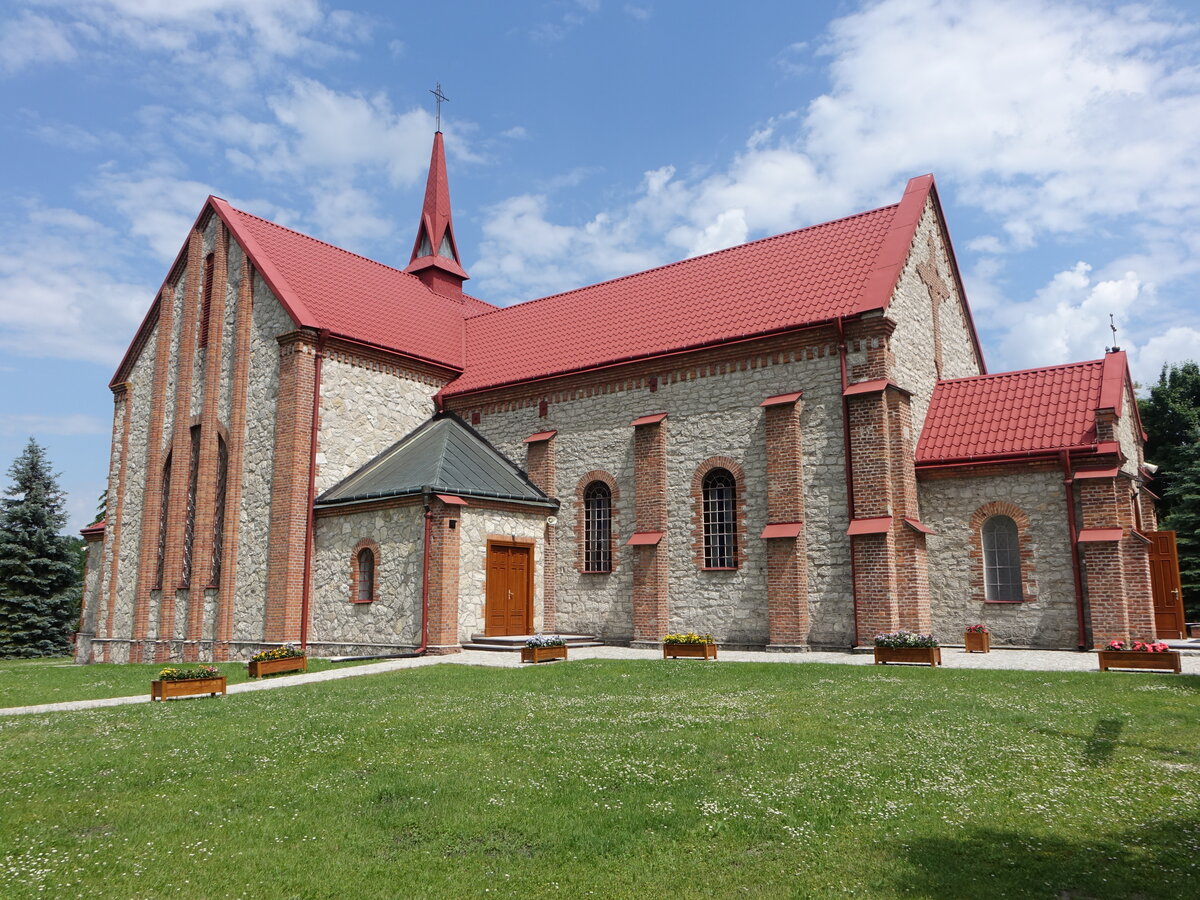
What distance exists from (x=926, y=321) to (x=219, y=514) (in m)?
19.2

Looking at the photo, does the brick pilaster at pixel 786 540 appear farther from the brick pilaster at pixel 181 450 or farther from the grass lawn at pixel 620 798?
the brick pilaster at pixel 181 450

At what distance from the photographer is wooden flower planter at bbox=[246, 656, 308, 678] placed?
1577 cm

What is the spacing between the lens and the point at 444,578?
19.1 metres

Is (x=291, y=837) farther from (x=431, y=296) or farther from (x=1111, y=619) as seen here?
(x=431, y=296)

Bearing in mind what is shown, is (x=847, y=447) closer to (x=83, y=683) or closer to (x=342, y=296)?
(x=342, y=296)

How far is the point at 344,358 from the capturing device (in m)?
23.1

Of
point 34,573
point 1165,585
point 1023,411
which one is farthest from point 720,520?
point 34,573

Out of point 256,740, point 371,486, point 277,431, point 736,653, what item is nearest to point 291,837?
point 256,740

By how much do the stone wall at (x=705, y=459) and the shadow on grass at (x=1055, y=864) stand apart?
1236cm

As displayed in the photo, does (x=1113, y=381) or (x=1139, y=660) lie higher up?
(x=1113, y=381)

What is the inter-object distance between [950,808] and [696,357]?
→ 1532cm

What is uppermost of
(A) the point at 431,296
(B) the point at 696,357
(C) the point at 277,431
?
(A) the point at 431,296

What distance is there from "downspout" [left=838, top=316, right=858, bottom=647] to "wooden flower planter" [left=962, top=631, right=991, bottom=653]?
217 centimetres

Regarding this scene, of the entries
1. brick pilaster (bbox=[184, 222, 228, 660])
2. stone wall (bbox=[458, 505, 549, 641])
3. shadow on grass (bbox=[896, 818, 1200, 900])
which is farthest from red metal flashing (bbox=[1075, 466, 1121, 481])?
brick pilaster (bbox=[184, 222, 228, 660])
